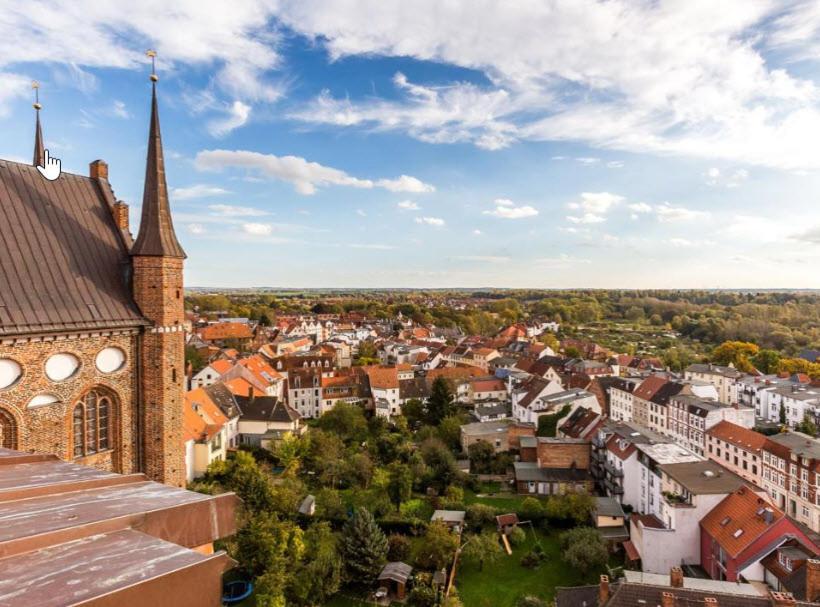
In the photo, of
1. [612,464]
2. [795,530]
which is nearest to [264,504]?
[612,464]

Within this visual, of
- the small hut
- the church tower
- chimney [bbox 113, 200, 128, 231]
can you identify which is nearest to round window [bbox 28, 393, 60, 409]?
the church tower

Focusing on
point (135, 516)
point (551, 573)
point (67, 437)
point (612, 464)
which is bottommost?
point (551, 573)

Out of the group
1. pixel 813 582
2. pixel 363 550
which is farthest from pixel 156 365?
pixel 813 582

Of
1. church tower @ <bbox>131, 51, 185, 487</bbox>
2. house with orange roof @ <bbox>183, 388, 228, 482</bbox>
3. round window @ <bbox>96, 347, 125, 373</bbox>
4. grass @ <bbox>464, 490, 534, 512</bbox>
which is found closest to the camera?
round window @ <bbox>96, 347, 125, 373</bbox>

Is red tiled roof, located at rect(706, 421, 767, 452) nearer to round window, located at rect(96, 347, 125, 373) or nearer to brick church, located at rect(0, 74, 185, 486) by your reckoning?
brick church, located at rect(0, 74, 185, 486)

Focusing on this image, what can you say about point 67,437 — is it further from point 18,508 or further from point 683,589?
point 683,589

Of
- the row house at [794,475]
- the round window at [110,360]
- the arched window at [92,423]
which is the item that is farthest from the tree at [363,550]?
the row house at [794,475]
